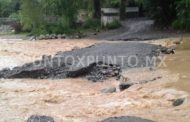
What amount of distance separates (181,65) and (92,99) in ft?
17.6

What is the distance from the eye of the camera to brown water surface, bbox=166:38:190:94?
13.5 metres

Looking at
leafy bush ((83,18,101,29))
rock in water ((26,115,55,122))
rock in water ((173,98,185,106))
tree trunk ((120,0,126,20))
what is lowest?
leafy bush ((83,18,101,29))

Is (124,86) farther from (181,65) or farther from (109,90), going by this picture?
(181,65)

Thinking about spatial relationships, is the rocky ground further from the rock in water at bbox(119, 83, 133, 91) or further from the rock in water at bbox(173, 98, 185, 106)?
the rock in water at bbox(119, 83, 133, 91)

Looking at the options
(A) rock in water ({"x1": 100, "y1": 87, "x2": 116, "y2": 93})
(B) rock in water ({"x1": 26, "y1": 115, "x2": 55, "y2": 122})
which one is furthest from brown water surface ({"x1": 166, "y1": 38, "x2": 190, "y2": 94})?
(B) rock in water ({"x1": 26, "y1": 115, "x2": 55, "y2": 122})

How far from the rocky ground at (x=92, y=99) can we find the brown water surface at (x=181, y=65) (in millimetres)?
313

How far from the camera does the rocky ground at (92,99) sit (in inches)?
441

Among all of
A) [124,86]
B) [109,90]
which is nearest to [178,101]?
[124,86]

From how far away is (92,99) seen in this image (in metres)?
13.5

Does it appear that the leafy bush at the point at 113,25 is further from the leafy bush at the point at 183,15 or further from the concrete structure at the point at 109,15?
the leafy bush at the point at 183,15

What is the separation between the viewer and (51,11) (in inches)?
1422

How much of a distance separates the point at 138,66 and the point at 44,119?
8047mm

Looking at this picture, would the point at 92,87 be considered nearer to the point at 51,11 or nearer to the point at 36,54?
the point at 36,54

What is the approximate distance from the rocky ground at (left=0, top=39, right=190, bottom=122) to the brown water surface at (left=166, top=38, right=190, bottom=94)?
0.31 m
